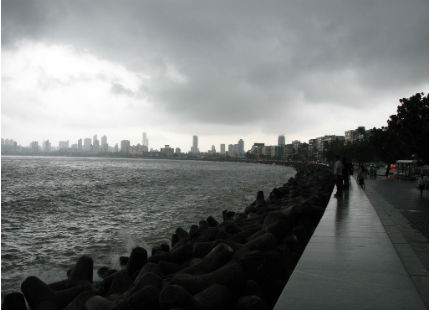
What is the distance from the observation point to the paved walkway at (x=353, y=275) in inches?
124

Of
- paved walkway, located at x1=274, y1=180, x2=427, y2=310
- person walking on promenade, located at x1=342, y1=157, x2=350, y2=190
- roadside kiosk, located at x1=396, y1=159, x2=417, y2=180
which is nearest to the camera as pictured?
paved walkway, located at x1=274, y1=180, x2=427, y2=310

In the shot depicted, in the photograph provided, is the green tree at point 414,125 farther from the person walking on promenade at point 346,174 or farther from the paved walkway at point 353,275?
the paved walkway at point 353,275

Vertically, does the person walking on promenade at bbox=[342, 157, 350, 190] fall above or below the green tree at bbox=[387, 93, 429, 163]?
below

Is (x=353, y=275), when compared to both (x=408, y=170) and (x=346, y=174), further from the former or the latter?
(x=408, y=170)

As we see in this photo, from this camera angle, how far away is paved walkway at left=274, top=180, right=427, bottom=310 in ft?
10.3

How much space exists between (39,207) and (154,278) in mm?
19095

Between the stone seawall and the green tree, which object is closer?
the stone seawall

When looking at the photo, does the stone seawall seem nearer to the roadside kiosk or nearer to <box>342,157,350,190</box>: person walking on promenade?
<box>342,157,350,190</box>: person walking on promenade

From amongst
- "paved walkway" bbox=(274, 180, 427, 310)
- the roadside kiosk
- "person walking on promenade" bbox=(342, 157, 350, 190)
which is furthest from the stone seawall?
the roadside kiosk

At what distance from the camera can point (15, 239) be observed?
12297 mm

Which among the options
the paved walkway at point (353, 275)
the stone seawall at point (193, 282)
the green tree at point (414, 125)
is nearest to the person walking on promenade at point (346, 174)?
the green tree at point (414, 125)

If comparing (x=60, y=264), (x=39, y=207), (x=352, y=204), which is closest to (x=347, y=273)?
(x=352, y=204)

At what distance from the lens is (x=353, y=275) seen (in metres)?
3.85

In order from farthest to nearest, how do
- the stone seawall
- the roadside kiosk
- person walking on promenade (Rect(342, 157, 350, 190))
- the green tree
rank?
the roadside kiosk
the green tree
person walking on promenade (Rect(342, 157, 350, 190))
the stone seawall
